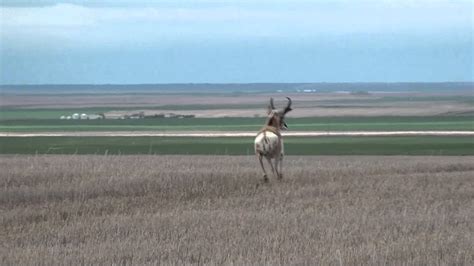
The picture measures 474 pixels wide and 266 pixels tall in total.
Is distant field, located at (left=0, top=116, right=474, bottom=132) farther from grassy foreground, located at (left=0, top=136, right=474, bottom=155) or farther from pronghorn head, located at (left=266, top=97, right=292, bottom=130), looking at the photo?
pronghorn head, located at (left=266, top=97, right=292, bottom=130)

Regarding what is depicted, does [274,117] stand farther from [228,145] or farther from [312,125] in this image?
[312,125]

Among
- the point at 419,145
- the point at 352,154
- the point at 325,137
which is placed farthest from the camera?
the point at 325,137

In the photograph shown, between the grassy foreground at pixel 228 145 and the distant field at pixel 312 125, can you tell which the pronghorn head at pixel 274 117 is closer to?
the grassy foreground at pixel 228 145

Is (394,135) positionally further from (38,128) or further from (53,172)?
(53,172)

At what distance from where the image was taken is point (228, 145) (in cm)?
5069

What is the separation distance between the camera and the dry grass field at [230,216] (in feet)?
41.7

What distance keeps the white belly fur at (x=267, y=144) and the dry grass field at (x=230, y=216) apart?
2.11ft

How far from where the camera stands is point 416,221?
51.6 feet

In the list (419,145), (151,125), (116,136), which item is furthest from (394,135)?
(151,125)

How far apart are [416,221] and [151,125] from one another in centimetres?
6332

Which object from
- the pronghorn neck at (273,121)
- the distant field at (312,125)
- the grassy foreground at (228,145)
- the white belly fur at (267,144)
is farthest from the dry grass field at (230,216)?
the distant field at (312,125)

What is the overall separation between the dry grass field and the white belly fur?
64 cm

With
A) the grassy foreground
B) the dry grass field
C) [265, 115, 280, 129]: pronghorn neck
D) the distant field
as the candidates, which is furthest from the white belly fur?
the distant field

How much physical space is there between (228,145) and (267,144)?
28.4m
